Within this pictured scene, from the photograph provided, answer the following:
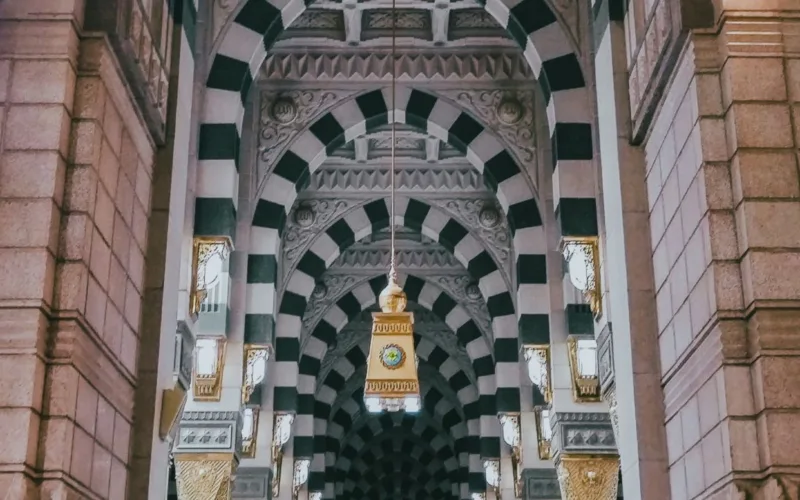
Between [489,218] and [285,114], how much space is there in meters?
3.58

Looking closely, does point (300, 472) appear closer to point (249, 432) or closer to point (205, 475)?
point (249, 432)

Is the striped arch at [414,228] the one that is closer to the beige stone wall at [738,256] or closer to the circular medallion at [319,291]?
the circular medallion at [319,291]

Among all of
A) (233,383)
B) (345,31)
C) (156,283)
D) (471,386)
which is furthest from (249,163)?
(471,386)

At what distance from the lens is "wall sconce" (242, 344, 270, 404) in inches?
408

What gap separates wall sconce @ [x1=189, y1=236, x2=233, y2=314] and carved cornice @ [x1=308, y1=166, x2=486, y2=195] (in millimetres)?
6115

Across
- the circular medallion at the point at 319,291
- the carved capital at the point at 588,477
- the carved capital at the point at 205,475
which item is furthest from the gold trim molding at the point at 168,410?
the circular medallion at the point at 319,291

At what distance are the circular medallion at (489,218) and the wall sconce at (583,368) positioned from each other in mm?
4524

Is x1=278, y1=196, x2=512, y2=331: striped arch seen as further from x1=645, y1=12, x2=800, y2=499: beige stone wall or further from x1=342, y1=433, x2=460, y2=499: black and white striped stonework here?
x1=342, y1=433, x2=460, y2=499: black and white striped stonework

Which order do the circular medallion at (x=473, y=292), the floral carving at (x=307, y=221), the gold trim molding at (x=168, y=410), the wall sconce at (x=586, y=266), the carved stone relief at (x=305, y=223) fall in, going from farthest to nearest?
the circular medallion at (x=473, y=292), the floral carving at (x=307, y=221), the carved stone relief at (x=305, y=223), the wall sconce at (x=586, y=266), the gold trim molding at (x=168, y=410)

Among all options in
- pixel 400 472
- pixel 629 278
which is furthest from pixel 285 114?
pixel 400 472

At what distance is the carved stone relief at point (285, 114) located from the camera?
11.9 m

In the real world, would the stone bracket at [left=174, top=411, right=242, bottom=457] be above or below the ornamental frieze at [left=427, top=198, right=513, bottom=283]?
below

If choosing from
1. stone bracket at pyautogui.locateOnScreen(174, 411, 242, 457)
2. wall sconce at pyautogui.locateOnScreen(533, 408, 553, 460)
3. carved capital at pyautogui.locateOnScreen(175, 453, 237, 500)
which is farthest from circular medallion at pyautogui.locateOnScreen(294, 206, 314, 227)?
carved capital at pyautogui.locateOnScreen(175, 453, 237, 500)

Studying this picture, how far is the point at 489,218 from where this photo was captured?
47.3 feet
